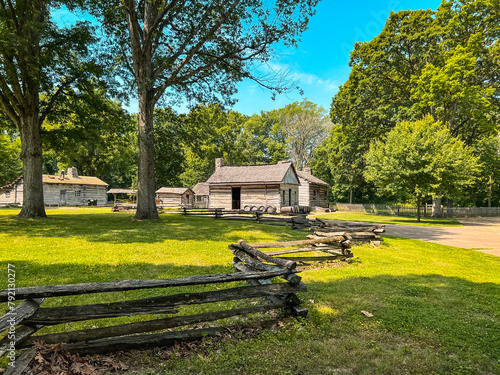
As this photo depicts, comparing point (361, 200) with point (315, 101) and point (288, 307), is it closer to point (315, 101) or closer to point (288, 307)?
point (315, 101)

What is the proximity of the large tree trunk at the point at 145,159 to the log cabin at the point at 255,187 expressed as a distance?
14917 mm

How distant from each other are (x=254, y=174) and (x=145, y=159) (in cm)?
1654

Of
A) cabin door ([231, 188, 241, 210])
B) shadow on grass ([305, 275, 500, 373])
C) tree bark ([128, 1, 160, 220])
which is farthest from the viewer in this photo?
cabin door ([231, 188, 241, 210])

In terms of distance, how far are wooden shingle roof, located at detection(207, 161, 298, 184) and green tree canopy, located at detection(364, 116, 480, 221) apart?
964cm

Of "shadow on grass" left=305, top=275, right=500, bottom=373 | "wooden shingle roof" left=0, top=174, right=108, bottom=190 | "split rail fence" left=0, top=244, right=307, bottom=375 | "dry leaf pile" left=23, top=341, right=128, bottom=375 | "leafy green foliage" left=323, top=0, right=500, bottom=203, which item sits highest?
"leafy green foliage" left=323, top=0, right=500, bottom=203

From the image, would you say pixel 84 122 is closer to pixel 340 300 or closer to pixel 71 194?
pixel 340 300

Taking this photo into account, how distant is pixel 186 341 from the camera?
3.65 meters

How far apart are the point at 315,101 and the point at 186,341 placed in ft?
182

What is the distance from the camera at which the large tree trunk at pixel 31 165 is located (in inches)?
576

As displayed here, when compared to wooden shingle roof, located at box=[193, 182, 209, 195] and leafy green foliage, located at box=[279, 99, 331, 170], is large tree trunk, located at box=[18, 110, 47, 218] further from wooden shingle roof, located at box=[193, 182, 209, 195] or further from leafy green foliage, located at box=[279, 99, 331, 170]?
leafy green foliage, located at box=[279, 99, 331, 170]

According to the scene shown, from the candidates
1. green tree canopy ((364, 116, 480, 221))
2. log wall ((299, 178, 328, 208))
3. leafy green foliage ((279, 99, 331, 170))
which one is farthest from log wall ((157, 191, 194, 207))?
green tree canopy ((364, 116, 480, 221))

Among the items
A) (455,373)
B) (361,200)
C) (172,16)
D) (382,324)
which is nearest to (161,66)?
(172,16)

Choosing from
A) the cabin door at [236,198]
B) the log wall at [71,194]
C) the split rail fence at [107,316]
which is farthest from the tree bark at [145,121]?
the log wall at [71,194]

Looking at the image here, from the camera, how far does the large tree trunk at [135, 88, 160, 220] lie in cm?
1568
